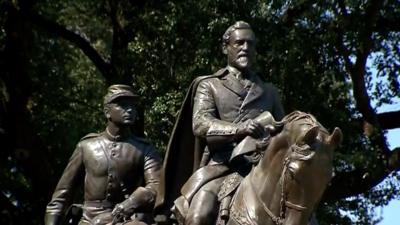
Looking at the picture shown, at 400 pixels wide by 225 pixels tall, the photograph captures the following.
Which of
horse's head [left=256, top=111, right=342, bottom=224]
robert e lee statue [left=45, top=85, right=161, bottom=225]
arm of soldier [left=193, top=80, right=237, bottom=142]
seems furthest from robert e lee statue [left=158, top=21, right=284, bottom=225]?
horse's head [left=256, top=111, right=342, bottom=224]

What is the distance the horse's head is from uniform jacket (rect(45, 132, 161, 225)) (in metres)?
2.64

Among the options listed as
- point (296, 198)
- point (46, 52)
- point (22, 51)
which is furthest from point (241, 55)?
point (46, 52)

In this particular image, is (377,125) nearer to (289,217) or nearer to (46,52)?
(46,52)

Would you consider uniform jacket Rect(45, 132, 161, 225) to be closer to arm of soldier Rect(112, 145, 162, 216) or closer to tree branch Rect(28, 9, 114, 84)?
→ arm of soldier Rect(112, 145, 162, 216)

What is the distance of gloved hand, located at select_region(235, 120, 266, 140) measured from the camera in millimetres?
11883

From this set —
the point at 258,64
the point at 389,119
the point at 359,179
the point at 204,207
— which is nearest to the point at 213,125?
the point at 204,207

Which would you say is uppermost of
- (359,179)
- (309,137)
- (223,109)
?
(223,109)

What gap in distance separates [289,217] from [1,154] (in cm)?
1576

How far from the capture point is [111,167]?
1395 cm

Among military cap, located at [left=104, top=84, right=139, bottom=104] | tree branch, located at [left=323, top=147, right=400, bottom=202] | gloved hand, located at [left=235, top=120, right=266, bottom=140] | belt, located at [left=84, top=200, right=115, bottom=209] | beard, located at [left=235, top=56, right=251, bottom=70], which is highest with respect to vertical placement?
beard, located at [left=235, top=56, right=251, bottom=70]

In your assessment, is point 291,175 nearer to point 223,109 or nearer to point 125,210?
point 223,109

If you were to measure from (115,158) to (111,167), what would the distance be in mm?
109

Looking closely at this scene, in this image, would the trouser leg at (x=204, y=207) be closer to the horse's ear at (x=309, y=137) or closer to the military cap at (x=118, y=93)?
the horse's ear at (x=309, y=137)

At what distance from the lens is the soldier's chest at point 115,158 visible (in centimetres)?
1397
